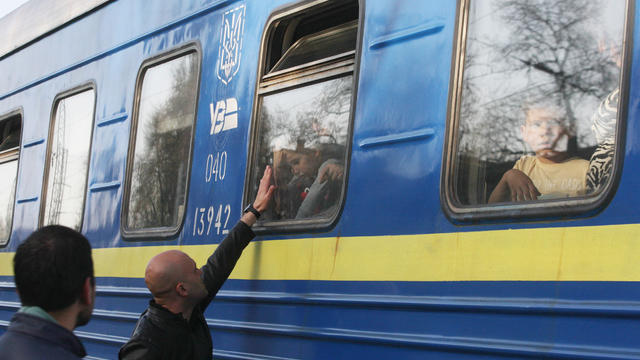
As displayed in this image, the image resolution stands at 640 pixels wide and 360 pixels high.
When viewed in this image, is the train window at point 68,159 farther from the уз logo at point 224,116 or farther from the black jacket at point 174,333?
the black jacket at point 174,333

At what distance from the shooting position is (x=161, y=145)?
184 inches

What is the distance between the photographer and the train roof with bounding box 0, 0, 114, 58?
228 inches

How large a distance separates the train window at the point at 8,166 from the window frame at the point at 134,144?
1882 mm

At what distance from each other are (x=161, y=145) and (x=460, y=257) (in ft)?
7.73

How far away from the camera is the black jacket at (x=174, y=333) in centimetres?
321

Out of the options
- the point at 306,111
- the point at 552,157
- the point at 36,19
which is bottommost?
the point at 552,157

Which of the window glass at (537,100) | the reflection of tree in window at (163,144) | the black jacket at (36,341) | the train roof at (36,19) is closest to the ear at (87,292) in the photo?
→ the black jacket at (36,341)

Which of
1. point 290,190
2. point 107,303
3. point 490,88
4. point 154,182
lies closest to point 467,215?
point 490,88

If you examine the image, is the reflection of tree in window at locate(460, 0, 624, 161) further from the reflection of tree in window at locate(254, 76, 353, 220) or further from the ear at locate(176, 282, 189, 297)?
the ear at locate(176, 282, 189, 297)

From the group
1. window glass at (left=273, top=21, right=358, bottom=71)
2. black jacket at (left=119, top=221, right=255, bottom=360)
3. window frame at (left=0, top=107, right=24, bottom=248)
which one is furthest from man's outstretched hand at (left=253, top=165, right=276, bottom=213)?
window frame at (left=0, top=107, right=24, bottom=248)

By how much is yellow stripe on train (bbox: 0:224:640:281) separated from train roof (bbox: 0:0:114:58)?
2714 mm

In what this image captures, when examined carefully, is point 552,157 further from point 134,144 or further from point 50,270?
point 134,144

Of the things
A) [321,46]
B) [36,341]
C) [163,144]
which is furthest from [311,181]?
[36,341]

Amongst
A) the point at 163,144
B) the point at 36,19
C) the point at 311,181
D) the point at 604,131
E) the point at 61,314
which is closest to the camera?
the point at 61,314
